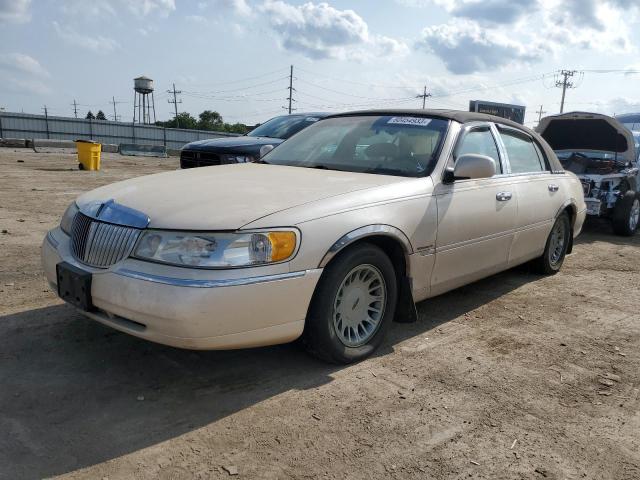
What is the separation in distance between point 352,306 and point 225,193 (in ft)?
3.45

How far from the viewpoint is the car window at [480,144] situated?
4238 mm

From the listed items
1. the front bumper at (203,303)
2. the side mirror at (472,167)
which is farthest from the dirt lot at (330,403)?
the side mirror at (472,167)

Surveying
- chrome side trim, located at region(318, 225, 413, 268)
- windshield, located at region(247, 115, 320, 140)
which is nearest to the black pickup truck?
windshield, located at region(247, 115, 320, 140)

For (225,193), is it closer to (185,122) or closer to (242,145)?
(242,145)

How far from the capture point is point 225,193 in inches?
128

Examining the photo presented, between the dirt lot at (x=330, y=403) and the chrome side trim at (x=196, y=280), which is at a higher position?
the chrome side trim at (x=196, y=280)

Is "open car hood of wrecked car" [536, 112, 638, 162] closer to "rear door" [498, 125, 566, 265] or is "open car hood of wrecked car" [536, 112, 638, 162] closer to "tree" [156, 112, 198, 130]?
"rear door" [498, 125, 566, 265]

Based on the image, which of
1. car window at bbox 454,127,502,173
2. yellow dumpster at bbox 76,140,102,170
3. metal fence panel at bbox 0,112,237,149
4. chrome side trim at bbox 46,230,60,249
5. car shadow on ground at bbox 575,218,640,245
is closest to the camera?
chrome side trim at bbox 46,230,60,249

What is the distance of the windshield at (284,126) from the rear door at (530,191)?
4.26 m

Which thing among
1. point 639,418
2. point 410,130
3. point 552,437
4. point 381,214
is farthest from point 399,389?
point 410,130

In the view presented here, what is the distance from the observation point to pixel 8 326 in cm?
380

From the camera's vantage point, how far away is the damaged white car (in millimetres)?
8695

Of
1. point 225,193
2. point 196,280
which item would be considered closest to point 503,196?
point 225,193

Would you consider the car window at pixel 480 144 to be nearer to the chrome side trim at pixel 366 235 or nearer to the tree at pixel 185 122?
the chrome side trim at pixel 366 235
